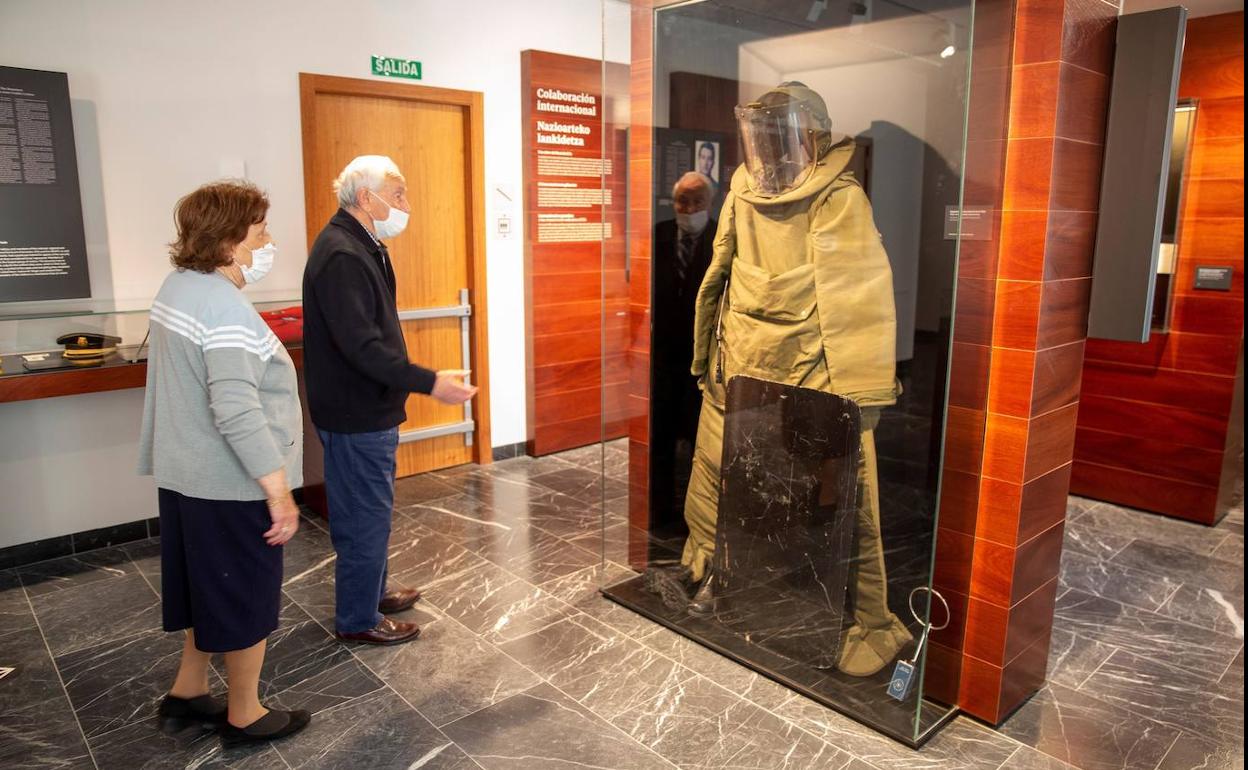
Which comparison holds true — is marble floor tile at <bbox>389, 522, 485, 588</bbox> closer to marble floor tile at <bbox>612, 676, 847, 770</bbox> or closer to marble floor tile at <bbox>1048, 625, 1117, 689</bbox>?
marble floor tile at <bbox>612, 676, 847, 770</bbox>

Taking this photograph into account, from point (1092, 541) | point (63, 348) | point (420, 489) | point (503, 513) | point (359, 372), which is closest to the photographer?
point (359, 372)

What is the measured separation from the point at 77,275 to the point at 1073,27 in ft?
11.7

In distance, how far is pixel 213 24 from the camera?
12.0 ft

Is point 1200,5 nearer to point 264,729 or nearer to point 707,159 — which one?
point 707,159

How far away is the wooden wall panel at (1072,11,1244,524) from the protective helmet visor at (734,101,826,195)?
8.41 ft

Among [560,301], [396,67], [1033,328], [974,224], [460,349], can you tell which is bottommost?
[460,349]

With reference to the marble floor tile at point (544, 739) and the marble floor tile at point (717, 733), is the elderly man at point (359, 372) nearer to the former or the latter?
the marble floor tile at point (544, 739)

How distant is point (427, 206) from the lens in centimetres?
460

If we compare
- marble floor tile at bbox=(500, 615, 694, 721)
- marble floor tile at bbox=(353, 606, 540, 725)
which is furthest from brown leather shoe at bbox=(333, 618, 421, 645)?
marble floor tile at bbox=(500, 615, 694, 721)

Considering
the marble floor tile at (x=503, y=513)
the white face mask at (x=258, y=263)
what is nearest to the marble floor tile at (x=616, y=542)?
the marble floor tile at (x=503, y=513)

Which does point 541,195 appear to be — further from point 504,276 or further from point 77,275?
point 77,275

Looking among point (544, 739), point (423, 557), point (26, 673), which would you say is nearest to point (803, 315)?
point (544, 739)

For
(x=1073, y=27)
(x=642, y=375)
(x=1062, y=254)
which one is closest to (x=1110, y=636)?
(x=1062, y=254)

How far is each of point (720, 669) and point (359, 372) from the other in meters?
1.48
